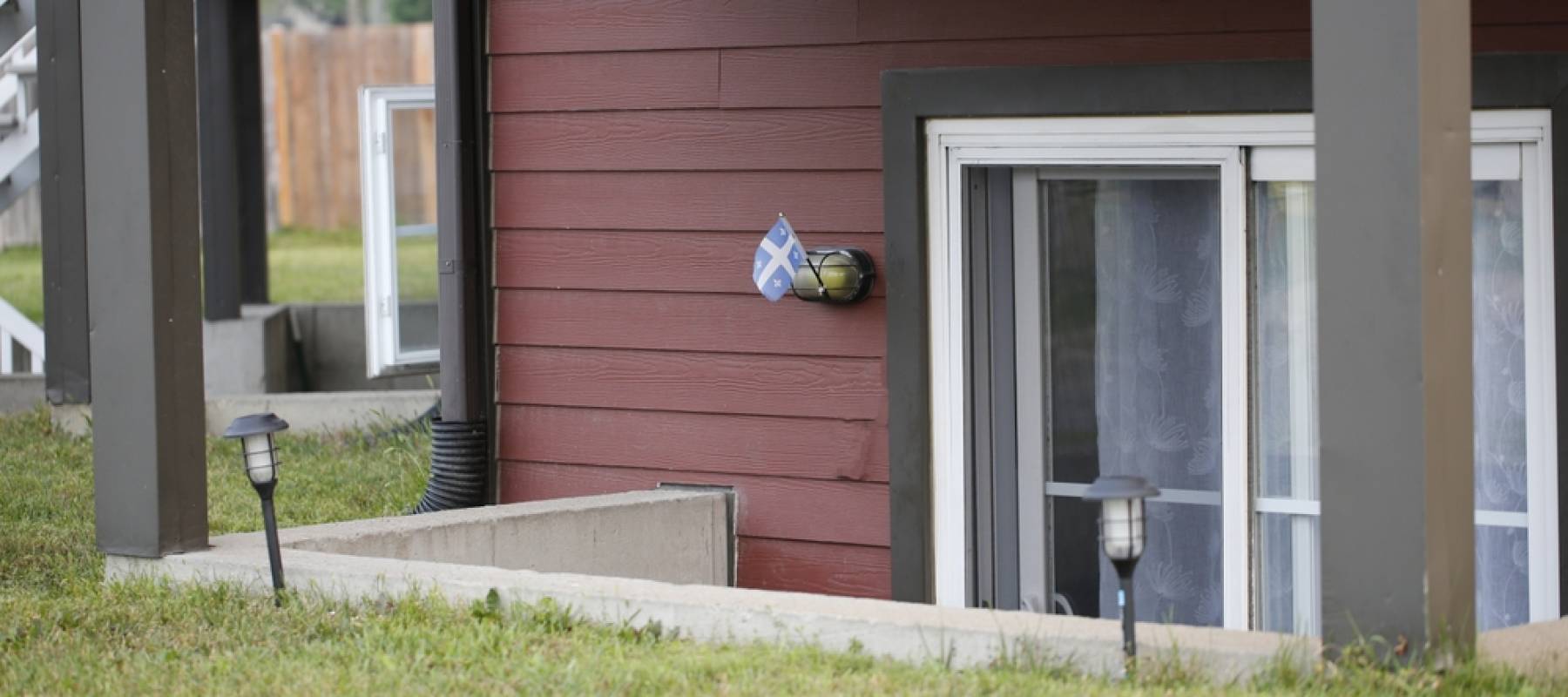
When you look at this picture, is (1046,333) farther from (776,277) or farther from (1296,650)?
(1296,650)

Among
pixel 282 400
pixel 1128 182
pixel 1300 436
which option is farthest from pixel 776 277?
pixel 282 400

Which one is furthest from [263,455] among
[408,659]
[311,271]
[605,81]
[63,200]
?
[311,271]

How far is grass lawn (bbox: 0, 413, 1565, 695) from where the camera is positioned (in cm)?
370

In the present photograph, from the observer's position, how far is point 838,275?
237 inches

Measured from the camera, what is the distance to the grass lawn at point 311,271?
14.0 metres

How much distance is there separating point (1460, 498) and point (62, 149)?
21.4ft

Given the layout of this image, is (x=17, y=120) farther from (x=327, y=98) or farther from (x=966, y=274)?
(x=327, y=98)

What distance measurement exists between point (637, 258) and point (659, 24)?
766mm

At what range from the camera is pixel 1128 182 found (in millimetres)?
5816

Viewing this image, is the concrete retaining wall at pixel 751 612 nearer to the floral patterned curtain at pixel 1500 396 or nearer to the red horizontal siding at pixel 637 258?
the red horizontal siding at pixel 637 258

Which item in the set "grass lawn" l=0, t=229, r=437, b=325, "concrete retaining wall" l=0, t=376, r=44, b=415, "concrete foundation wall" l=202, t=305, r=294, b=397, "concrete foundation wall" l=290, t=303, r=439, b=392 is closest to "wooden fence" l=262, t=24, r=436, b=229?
"grass lawn" l=0, t=229, r=437, b=325

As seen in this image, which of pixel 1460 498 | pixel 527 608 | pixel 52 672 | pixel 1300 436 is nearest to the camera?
pixel 1460 498

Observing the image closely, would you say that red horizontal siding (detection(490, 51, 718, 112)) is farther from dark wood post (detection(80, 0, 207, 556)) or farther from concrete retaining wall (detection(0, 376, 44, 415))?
concrete retaining wall (detection(0, 376, 44, 415))

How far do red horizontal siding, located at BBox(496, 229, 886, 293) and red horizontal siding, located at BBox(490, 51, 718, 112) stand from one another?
0.43 m
